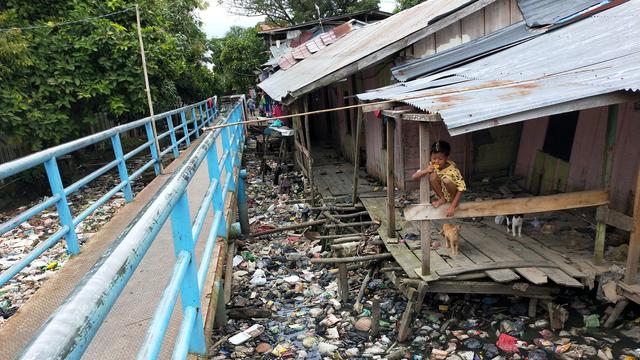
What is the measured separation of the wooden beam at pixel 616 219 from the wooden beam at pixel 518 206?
0.31 ft

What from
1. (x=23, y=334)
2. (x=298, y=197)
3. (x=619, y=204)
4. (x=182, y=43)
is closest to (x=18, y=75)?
(x=298, y=197)

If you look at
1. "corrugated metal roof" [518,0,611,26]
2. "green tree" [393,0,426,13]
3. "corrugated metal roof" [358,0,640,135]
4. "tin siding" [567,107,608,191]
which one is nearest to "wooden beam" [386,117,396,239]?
"corrugated metal roof" [358,0,640,135]

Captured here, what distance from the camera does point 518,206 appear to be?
4.39m

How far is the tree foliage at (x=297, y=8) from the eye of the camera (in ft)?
98.8

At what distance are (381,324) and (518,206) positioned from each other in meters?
1.98

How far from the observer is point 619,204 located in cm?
546

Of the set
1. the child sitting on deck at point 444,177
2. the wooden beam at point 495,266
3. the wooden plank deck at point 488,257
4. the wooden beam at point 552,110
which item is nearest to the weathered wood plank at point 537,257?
the wooden plank deck at point 488,257

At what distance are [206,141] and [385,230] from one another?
312 cm

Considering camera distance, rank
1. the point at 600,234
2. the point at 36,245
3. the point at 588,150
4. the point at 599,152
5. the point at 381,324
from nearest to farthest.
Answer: the point at 600,234
the point at 381,324
the point at 599,152
the point at 588,150
the point at 36,245

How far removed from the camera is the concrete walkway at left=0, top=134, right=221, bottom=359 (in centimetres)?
240

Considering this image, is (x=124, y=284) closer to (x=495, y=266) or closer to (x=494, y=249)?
(x=495, y=266)

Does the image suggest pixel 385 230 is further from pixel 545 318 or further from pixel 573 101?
pixel 573 101

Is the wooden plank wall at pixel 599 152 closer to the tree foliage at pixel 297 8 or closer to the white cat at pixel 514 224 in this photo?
the white cat at pixel 514 224

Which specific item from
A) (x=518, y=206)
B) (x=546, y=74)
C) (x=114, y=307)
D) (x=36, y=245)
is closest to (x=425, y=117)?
(x=518, y=206)
